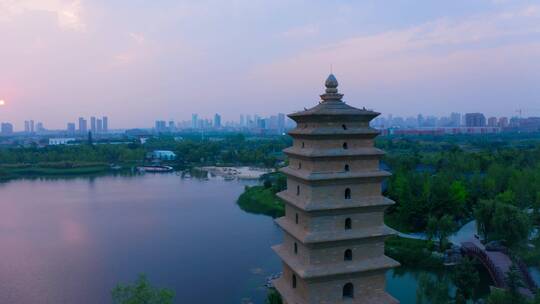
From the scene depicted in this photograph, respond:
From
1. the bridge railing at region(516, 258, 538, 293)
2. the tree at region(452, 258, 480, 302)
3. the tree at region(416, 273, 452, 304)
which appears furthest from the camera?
the bridge railing at region(516, 258, 538, 293)

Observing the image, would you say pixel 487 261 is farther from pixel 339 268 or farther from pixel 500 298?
pixel 339 268

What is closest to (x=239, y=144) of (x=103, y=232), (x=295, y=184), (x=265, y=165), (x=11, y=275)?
(x=265, y=165)

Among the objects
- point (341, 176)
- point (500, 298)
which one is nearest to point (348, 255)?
point (341, 176)

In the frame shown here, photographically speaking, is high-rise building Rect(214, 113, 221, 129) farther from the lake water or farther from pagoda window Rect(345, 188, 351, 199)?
pagoda window Rect(345, 188, 351, 199)

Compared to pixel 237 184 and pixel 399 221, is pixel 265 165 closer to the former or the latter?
pixel 237 184

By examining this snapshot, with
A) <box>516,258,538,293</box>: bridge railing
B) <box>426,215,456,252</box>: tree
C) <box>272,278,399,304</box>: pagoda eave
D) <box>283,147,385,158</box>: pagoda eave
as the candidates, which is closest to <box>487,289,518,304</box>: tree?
<box>516,258,538,293</box>: bridge railing
